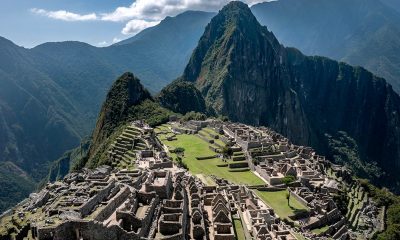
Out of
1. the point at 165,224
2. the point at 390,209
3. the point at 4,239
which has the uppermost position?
the point at 165,224

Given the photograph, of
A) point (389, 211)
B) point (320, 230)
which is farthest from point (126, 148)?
point (389, 211)

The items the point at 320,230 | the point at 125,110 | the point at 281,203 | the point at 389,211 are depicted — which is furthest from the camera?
the point at 125,110

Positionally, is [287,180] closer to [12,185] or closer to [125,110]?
[125,110]

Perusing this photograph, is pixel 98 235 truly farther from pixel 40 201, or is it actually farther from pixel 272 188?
pixel 272 188

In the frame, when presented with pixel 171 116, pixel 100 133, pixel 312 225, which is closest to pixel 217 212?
pixel 312 225

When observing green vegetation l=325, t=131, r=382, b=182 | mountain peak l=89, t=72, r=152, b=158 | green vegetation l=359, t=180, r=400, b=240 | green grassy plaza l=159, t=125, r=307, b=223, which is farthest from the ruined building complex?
green vegetation l=325, t=131, r=382, b=182

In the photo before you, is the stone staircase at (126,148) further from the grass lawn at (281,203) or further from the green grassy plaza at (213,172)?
the grass lawn at (281,203)

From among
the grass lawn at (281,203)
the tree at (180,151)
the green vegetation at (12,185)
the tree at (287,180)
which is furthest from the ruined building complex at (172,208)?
the green vegetation at (12,185)
